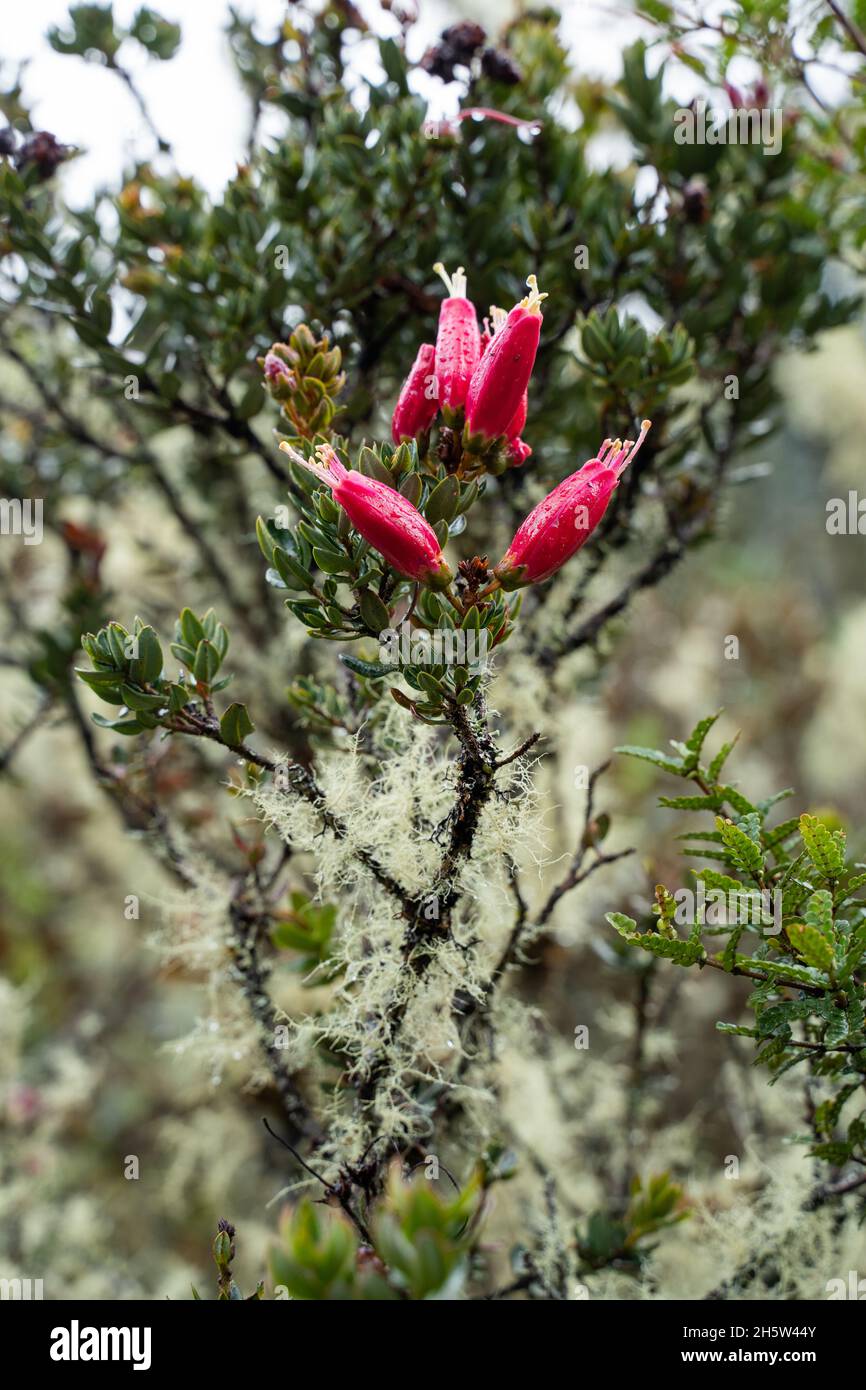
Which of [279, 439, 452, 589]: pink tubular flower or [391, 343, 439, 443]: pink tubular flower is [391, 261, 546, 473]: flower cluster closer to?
[391, 343, 439, 443]: pink tubular flower

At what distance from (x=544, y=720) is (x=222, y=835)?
552 millimetres

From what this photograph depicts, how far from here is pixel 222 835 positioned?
139 cm

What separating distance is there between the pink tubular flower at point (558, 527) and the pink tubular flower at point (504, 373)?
0.21 feet

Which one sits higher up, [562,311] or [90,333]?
[562,311]

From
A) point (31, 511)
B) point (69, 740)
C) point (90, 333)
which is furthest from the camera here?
point (69, 740)

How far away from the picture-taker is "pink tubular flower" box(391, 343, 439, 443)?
70 cm

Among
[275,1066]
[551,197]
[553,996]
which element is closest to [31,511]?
[551,197]

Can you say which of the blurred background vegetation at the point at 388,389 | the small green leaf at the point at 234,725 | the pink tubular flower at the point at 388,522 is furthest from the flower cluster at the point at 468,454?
the blurred background vegetation at the point at 388,389

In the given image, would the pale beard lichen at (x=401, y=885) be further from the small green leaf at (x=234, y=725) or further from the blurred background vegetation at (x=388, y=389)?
the blurred background vegetation at (x=388, y=389)

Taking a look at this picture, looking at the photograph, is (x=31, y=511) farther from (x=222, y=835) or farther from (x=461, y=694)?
(x=461, y=694)

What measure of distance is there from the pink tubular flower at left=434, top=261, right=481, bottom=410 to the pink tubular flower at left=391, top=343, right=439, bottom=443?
13mm

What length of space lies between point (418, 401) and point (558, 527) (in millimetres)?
162

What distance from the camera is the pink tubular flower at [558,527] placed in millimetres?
628
